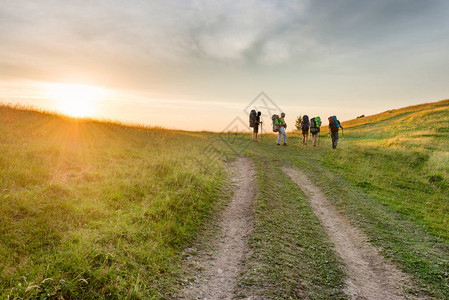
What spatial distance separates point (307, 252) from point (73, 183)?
854 cm

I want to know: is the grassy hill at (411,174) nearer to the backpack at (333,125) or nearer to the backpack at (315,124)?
the backpack at (333,125)

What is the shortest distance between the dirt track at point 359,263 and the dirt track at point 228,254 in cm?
281

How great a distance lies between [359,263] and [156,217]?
6.39 meters

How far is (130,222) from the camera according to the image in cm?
754

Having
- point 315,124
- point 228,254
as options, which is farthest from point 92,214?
point 315,124

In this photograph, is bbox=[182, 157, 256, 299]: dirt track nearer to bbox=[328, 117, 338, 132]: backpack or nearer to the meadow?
the meadow

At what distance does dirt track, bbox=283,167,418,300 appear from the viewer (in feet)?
20.4

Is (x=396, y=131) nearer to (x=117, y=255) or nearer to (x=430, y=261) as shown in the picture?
(x=430, y=261)

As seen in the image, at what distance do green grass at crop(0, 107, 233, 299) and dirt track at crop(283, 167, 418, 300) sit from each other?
4.55 m

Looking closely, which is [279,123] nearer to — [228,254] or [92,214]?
[228,254]

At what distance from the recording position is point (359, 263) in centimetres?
753

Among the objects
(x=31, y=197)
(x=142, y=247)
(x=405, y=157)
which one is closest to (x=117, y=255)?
(x=142, y=247)

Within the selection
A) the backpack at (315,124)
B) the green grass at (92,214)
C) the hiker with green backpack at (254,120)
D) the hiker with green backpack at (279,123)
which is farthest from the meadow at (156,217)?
the hiker with green backpack at (254,120)

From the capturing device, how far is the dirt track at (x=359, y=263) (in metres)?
6.21
